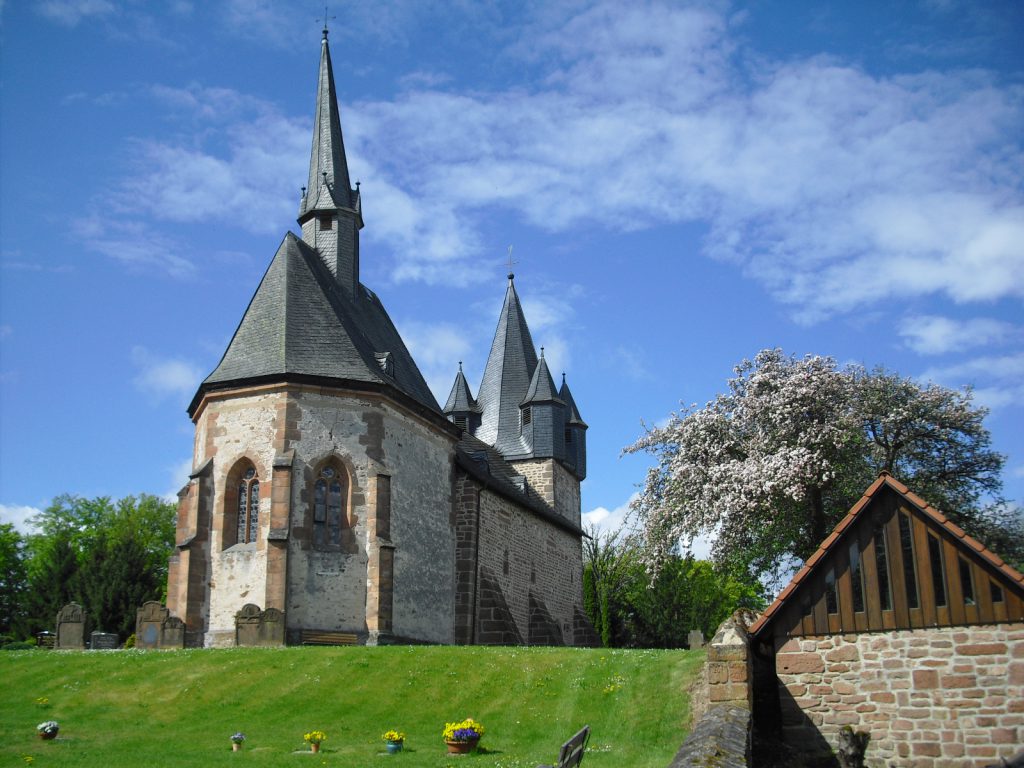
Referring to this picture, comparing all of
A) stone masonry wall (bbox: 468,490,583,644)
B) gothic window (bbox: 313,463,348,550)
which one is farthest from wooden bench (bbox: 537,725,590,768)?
stone masonry wall (bbox: 468,490,583,644)

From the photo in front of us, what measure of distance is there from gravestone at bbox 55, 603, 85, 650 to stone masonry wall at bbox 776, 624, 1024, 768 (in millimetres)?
18178

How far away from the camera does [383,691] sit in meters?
19.0

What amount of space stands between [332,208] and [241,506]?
1118 centimetres

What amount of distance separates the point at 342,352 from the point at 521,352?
63.3 ft

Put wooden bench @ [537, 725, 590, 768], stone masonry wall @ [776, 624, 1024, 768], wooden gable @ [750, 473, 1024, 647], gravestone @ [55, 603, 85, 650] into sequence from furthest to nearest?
1. gravestone @ [55, 603, 85, 650]
2. wooden gable @ [750, 473, 1024, 647]
3. stone masonry wall @ [776, 624, 1024, 768]
4. wooden bench @ [537, 725, 590, 768]

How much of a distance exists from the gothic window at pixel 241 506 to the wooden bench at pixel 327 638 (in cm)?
280

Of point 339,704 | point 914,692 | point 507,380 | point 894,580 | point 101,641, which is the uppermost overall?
point 507,380

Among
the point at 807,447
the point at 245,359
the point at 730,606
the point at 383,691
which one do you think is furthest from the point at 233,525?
the point at 730,606

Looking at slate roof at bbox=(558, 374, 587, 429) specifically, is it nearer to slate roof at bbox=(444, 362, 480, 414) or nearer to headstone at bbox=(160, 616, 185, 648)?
slate roof at bbox=(444, 362, 480, 414)

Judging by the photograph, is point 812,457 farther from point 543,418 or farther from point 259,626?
point 543,418

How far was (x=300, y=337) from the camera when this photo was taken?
28047mm

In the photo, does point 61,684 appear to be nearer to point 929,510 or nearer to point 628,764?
point 628,764

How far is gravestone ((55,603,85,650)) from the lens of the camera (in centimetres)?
2511

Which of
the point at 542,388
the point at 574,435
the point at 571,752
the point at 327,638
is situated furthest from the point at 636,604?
the point at 571,752
